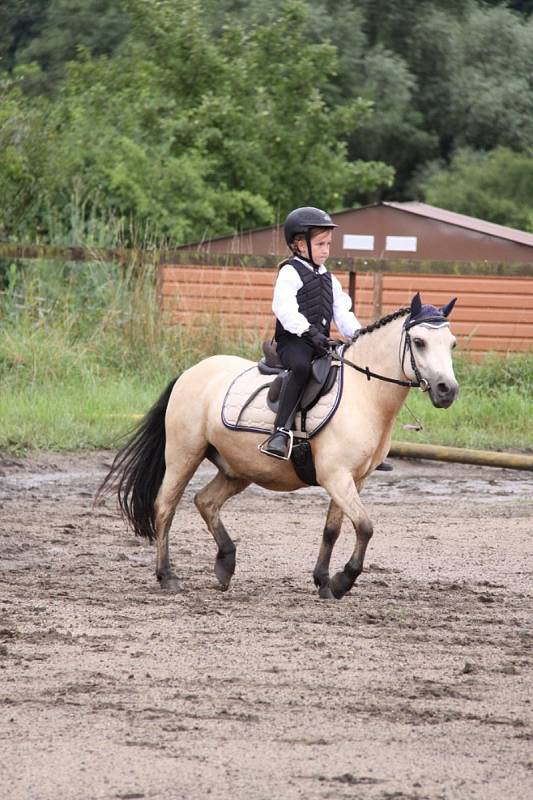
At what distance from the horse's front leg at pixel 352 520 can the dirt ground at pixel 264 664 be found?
5.1 inches

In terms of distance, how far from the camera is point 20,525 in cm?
1035

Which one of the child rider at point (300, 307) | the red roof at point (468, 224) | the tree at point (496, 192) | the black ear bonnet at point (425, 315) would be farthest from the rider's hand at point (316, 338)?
the tree at point (496, 192)

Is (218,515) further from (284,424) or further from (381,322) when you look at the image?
(381,322)

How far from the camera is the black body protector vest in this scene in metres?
8.16

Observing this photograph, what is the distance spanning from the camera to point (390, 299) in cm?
1720

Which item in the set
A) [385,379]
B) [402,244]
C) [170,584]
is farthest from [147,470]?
[402,244]

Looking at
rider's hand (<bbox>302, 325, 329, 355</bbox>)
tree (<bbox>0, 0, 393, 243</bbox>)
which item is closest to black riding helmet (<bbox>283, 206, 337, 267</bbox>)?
rider's hand (<bbox>302, 325, 329, 355</bbox>)

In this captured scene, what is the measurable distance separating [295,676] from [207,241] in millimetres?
14881

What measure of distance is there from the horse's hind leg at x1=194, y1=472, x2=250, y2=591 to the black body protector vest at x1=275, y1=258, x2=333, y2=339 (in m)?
1.05

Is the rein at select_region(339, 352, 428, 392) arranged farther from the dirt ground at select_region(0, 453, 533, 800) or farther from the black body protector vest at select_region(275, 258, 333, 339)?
the dirt ground at select_region(0, 453, 533, 800)

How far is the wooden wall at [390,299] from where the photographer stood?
A: 1705cm

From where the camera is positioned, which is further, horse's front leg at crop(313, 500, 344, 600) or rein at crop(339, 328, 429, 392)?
horse's front leg at crop(313, 500, 344, 600)

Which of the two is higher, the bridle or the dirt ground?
the bridle

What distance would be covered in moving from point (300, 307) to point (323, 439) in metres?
0.74
